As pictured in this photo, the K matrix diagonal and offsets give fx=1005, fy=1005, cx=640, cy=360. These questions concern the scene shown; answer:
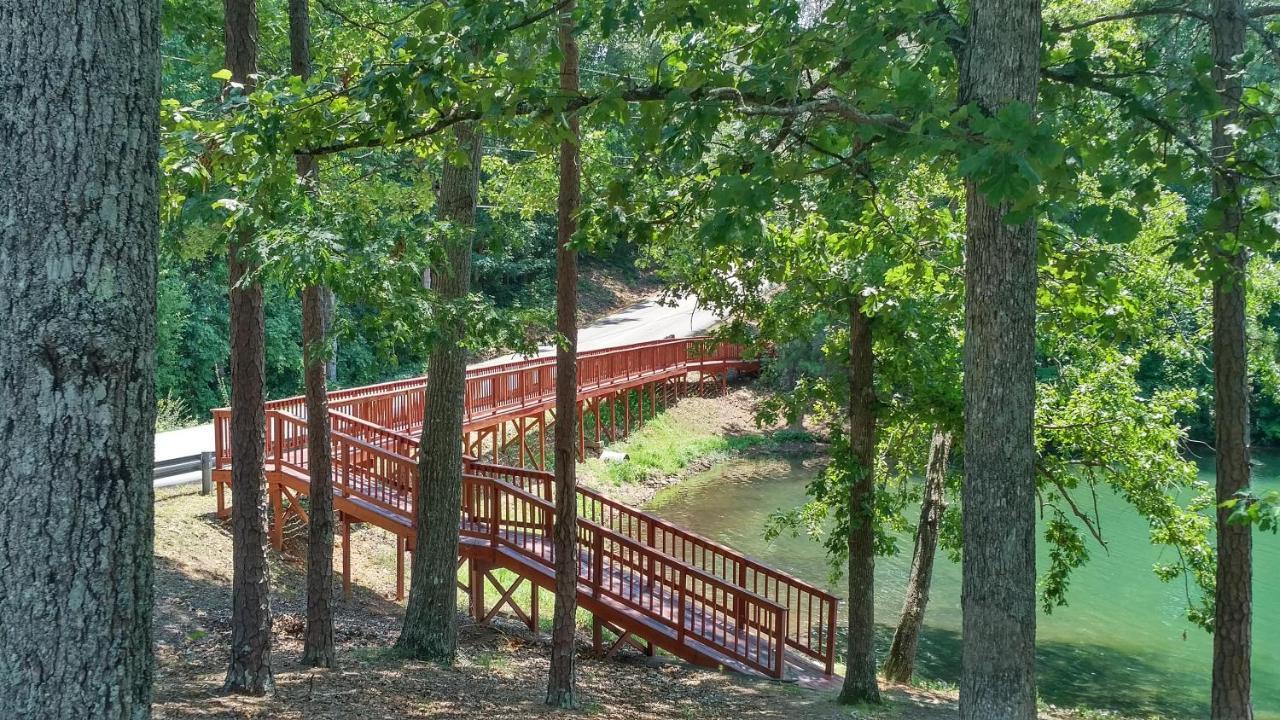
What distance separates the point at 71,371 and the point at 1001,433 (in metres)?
4.08

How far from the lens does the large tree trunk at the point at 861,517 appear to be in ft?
33.4

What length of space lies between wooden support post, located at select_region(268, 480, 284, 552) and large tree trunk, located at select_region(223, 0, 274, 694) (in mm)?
7374

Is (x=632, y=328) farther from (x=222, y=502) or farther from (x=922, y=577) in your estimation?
(x=922, y=577)

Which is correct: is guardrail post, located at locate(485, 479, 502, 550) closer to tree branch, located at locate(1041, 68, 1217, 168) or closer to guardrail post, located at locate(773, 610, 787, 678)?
guardrail post, located at locate(773, 610, 787, 678)

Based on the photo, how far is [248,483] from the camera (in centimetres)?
755

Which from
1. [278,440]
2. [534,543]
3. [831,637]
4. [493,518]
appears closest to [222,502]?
[278,440]

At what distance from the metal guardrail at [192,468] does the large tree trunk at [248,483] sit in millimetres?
7939

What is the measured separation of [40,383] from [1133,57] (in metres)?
6.98

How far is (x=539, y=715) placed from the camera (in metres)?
8.08

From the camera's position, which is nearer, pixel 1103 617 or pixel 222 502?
pixel 222 502

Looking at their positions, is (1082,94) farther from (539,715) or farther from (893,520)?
(539,715)

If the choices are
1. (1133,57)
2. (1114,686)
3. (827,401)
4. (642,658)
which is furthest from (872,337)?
(1114,686)

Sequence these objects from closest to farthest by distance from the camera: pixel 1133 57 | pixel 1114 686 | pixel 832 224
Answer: pixel 1133 57
pixel 832 224
pixel 1114 686

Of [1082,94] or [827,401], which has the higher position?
[1082,94]
